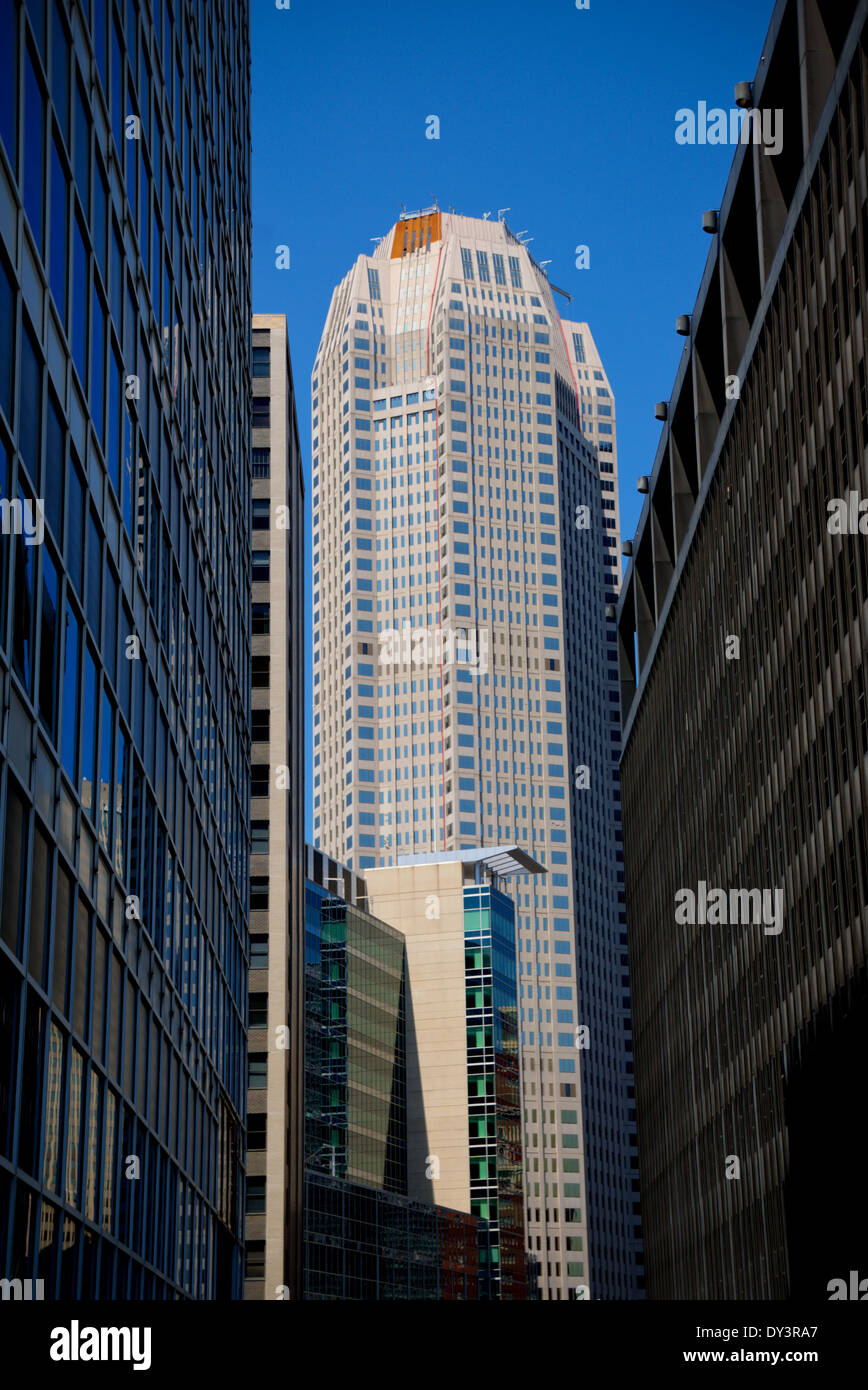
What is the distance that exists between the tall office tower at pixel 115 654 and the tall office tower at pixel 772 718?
69.3 ft

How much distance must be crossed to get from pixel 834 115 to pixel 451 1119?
108 m

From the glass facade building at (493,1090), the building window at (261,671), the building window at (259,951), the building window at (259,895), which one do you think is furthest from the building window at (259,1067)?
the glass facade building at (493,1090)

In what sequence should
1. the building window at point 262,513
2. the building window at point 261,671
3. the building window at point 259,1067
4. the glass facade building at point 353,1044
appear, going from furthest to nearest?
the glass facade building at point 353,1044, the building window at point 262,513, the building window at point 259,1067, the building window at point 261,671

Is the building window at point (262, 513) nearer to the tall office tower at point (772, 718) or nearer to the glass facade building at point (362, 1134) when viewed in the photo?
the tall office tower at point (772, 718)

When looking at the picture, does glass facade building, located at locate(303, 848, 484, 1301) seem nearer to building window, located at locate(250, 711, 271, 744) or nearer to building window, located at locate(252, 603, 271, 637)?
building window, located at locate(250, 711, 271, 744)

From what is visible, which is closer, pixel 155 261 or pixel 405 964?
pixel 155 261

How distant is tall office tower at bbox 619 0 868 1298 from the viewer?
194 ft

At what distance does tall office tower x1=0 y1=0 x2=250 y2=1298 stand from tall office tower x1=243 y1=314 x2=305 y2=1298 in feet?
118

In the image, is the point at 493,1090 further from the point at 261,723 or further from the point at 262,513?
the point at 262,513

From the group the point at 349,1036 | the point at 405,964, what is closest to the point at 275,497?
the point at 349,1036

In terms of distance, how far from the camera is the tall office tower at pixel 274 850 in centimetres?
8656

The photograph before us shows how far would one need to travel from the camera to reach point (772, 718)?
70.8 m

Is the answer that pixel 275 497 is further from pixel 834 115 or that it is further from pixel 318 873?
pixel 318 873

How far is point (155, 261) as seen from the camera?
115 feet
